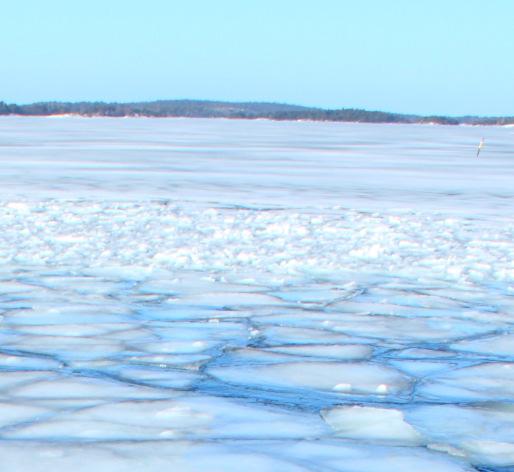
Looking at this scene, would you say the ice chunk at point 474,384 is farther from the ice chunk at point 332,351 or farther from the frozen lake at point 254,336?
the ice chunk at point 332,351

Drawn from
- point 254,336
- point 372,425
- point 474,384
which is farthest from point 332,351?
point 372,425

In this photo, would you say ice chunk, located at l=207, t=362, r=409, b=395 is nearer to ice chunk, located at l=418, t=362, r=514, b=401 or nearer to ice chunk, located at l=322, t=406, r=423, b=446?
ice chunk, located at l=418, t=362, r=514, b=401

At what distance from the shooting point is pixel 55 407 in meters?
2.40

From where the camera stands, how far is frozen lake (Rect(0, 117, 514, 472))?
2178 millimetres

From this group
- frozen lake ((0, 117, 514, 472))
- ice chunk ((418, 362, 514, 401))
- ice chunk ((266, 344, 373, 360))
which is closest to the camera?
frozen lake ((0, 117, 514, 472))

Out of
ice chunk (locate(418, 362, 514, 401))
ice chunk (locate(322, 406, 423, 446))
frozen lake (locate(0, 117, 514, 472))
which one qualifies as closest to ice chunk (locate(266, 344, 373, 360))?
frozen lake (locate(0, 117, 514, 472))

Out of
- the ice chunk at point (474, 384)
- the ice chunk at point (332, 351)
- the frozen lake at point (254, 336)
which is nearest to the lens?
the frozen lake at point (254, 336)

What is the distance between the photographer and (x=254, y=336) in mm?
3305

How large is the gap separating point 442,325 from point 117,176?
728 centimetres

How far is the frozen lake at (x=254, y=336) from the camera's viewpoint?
2178mm

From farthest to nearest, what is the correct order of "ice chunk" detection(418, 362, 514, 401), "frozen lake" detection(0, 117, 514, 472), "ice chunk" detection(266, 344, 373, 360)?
"ice chunk" detection(266, 344, 373, 360) < "ice chunk" detection(418, 362, 514, 401) < "frozen lake" detection(0, 117, 514, 472)

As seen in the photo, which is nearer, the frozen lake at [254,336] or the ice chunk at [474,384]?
the frozen lake at [254,336]

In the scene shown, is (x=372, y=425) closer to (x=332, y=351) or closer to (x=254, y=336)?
(x=332, y=351)

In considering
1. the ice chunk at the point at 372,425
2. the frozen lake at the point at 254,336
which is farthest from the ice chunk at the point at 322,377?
the ice chunk at the point at 372,425
